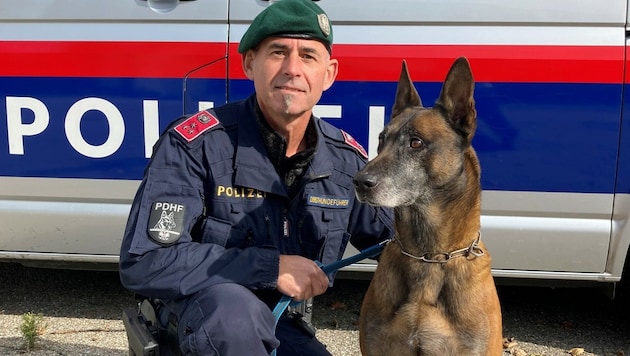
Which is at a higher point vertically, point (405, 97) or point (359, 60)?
point (359, 60)

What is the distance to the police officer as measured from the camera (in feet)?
6.07

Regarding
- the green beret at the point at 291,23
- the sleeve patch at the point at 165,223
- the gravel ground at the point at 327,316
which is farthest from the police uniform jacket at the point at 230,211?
the gravel ground at the point at 327,316

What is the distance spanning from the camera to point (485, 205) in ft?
9.10

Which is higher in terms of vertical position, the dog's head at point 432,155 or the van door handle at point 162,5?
the van door handle at point 162,5

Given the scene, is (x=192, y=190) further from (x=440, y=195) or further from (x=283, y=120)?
(x=440, y=195)

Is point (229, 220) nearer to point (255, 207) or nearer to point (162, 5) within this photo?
point (255, 207)

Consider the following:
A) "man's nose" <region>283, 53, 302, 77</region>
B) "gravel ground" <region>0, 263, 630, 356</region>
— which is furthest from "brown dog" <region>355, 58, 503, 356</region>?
"gravel ground" <region>0, 263, 630, 356</region>

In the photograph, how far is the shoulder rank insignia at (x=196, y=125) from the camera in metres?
2.03

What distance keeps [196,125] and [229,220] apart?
32 cm

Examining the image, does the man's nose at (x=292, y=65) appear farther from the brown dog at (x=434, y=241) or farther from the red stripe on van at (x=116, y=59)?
the red stripe on van at (x=116, y=59)

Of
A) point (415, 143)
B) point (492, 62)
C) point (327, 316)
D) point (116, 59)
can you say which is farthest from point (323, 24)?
point (327, 316)

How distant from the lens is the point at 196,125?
207 centimetres

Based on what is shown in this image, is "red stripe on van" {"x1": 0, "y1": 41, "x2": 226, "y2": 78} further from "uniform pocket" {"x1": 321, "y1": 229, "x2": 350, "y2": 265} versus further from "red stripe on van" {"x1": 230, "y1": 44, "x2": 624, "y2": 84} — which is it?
"uniform pocket" {"x1": 321, "y1": 229, "x2": 350, "y2": 265}

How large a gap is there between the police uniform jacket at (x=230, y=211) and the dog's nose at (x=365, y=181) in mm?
307
